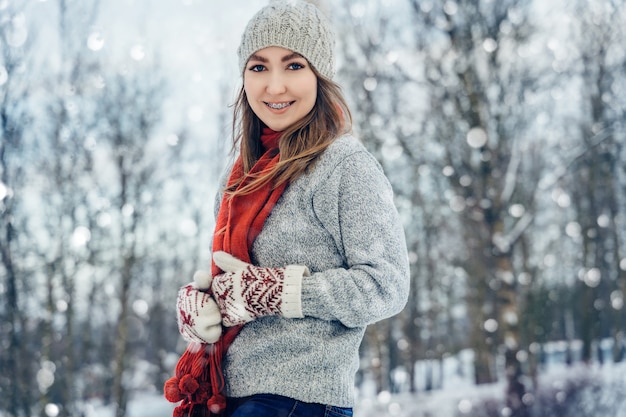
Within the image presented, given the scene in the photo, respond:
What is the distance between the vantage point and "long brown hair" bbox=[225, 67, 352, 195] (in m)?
1.21

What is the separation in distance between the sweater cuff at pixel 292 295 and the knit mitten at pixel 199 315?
0.15m

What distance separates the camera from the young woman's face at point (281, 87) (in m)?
1.27

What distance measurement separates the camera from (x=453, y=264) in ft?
32.6

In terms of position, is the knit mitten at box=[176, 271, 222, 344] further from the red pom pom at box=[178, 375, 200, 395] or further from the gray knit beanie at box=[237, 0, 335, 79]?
the gray knit beanie at box=[237, 0, 335, 79]

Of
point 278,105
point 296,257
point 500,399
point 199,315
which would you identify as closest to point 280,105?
point 278,105

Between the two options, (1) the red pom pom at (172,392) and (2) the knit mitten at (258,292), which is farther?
(1) the red pom pom at (172,392)

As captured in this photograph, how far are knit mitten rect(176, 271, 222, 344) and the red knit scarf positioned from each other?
0.13 ft

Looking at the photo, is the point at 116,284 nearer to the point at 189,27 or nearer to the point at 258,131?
the point at 189,27

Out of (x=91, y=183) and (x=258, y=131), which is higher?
(x=91, y=183)

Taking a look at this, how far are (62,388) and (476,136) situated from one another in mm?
6668

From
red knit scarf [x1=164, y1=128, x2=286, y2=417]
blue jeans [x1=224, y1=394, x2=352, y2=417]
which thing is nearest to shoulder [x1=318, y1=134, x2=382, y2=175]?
red knit scarf [x1=164, y1=128, x2=286, y2=417]

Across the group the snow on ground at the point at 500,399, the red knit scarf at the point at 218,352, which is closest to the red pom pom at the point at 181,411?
the red knit scarf at the point at 218,352

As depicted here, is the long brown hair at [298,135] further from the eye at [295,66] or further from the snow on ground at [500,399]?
the snow on ground at [500,399]

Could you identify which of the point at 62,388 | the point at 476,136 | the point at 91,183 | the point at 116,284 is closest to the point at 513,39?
the point at 476,136
